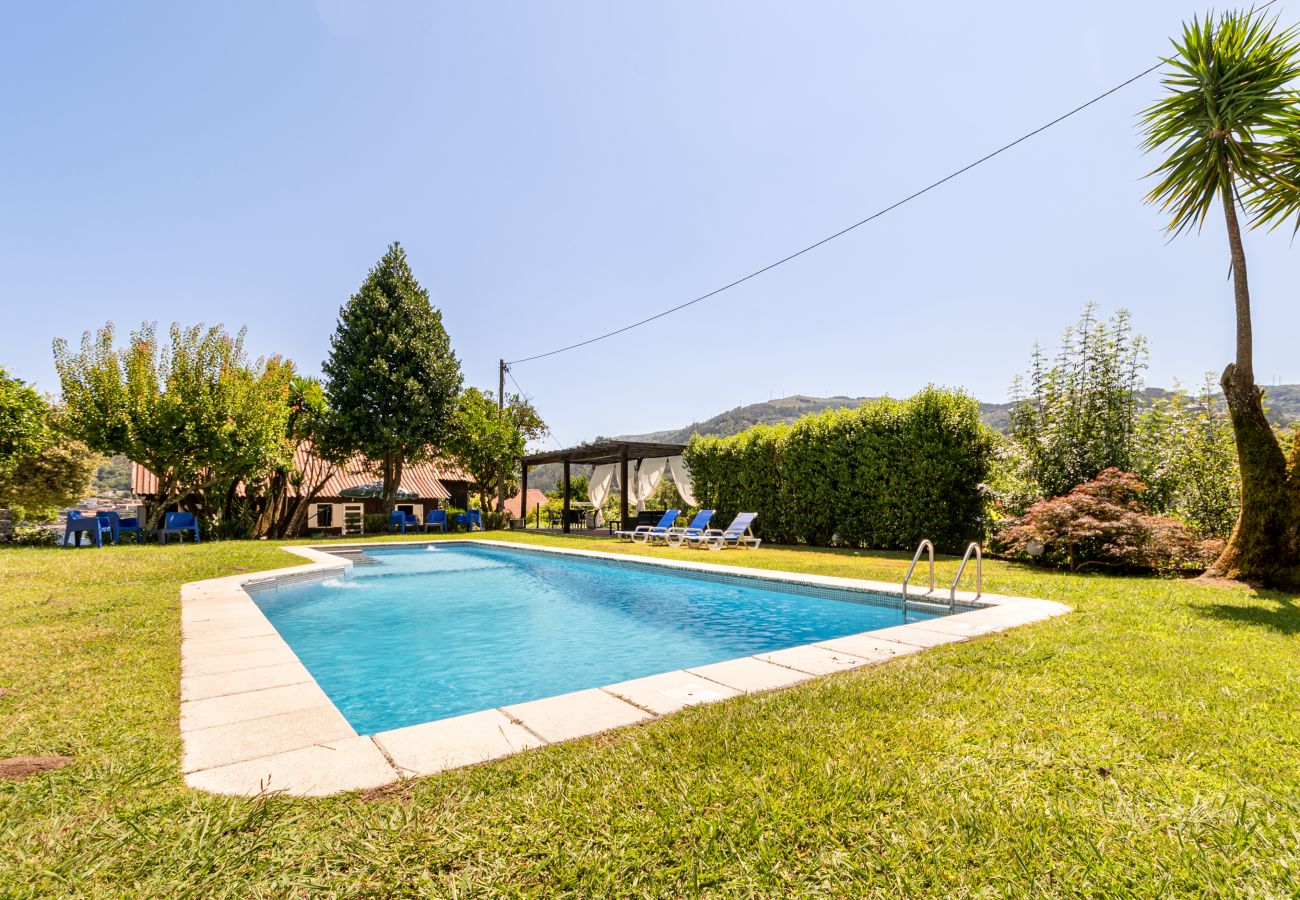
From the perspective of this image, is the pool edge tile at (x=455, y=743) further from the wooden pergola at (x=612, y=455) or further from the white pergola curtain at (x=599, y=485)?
the white pergola curtain at (x=599, y=485)

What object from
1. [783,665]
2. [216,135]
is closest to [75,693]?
[783,665]

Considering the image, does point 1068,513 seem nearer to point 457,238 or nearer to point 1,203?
point 457,238

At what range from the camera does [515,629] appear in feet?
24.4

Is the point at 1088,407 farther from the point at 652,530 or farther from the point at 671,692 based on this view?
the point at 652,530

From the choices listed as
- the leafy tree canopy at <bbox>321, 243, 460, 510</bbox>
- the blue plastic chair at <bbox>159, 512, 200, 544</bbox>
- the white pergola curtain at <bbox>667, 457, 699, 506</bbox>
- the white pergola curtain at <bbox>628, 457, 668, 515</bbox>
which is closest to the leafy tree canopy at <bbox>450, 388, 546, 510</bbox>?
the leafy tree canopy at <bbox>321, 243, 460, 510</bbox>

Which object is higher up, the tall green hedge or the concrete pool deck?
the tall green hedge

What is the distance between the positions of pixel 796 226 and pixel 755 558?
8.40 m

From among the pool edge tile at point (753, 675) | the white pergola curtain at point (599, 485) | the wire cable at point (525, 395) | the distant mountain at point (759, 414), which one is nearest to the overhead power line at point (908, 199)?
the white pergola curtain at point (599, 485)

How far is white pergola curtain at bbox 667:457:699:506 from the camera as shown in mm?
18511

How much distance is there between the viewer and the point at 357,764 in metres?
2.58

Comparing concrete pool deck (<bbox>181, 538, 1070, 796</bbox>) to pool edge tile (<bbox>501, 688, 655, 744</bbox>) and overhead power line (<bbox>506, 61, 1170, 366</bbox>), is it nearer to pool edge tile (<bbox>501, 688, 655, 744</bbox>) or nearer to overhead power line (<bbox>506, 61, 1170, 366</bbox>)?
pool edge tile (<bbox>501, 688, 655, 744</bbox>)

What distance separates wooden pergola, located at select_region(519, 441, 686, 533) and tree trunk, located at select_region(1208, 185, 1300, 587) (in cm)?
1309

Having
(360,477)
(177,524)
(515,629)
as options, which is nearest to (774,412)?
(360,477)

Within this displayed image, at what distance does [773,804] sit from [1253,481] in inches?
342
